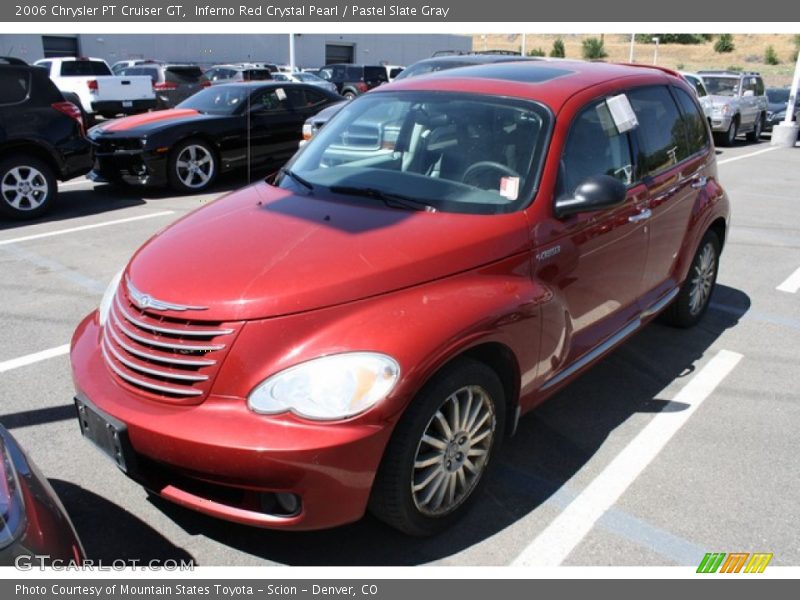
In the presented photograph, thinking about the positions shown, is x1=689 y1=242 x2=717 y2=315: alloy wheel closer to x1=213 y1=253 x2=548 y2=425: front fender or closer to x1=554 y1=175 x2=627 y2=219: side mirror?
x1=554 y1=175 x2=627 y2=219: side mirror

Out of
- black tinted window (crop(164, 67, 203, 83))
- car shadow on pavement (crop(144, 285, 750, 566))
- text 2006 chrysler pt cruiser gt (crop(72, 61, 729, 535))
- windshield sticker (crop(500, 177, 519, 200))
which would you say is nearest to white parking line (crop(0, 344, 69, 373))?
text 2006 chrysler pt cruiser gt (crop(72, 61, 729, 535))

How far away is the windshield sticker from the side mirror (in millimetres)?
203

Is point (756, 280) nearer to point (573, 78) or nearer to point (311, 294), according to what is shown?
point (573, 78)

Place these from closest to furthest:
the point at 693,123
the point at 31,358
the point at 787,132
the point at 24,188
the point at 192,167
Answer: the point at 31,358 → the point at 693,123 → the point at 24,188 → the point at 192,167 → the point at 787,132

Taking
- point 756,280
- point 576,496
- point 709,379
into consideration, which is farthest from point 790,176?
point 576,496

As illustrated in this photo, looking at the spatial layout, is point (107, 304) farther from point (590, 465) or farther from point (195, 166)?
point (195, 166)

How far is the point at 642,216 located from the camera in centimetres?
395

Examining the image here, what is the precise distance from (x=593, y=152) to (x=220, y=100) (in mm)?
8322

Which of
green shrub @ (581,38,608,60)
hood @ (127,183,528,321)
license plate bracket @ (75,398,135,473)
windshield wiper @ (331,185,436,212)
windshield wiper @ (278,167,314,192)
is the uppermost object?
green shrub @ (581,38,608,60)

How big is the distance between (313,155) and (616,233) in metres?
1.74

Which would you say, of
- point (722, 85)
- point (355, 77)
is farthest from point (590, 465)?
point (355, 77)

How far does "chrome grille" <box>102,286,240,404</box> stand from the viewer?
2.54 metres

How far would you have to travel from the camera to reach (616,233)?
3.71 metres

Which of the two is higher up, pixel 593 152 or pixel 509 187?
pixel 593 152
